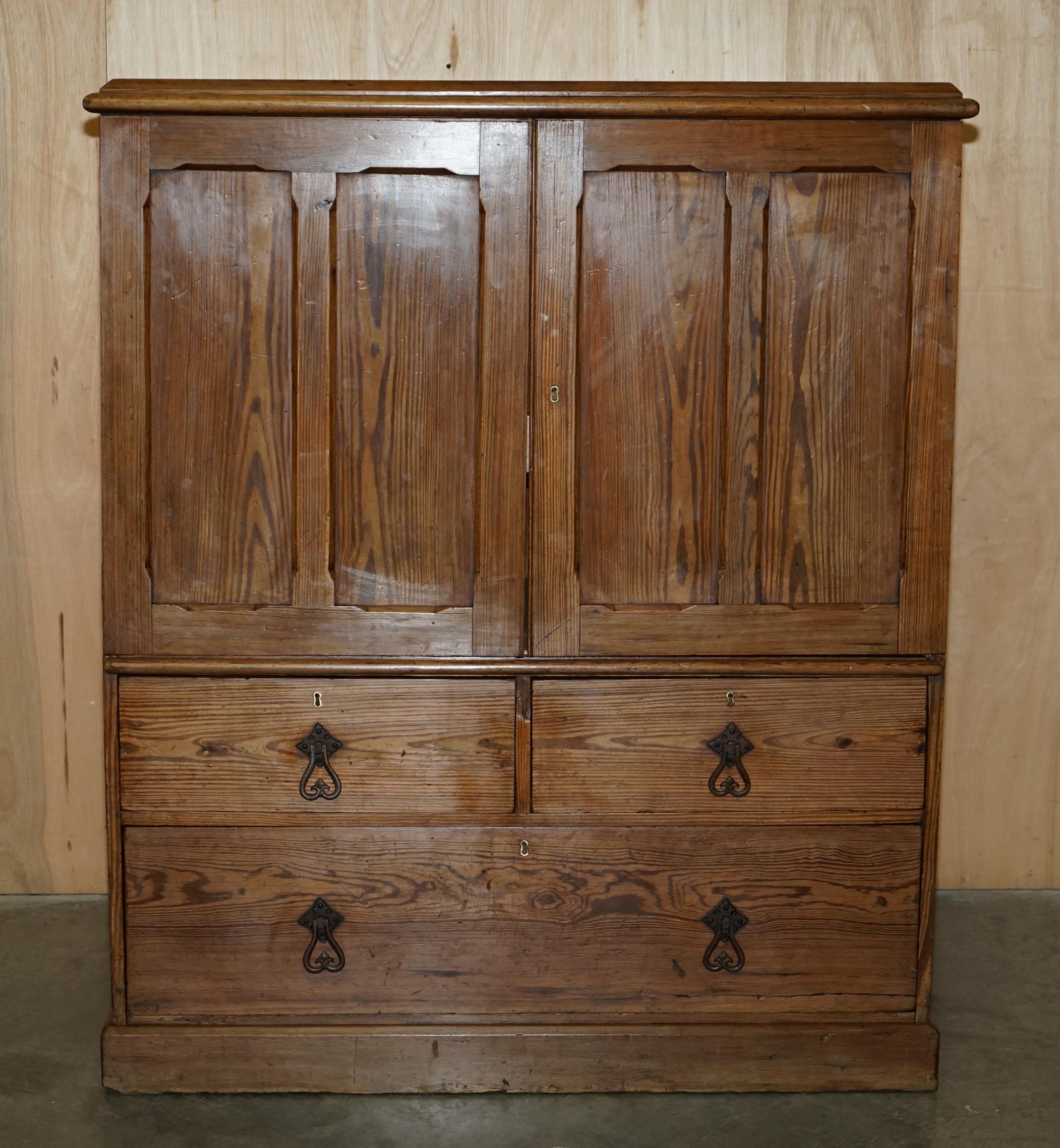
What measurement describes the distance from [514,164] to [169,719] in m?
1.17

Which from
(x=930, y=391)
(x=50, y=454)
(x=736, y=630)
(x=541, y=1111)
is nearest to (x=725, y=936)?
(x=541, y=1111)

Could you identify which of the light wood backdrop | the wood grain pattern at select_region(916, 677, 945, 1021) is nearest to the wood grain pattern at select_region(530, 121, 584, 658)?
the wood grain pattern at select_region(916, 677, 945, 1021)

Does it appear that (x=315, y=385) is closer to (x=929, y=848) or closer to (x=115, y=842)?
(x=115, y=842)

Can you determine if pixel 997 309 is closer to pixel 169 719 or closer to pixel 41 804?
pixel 169 719

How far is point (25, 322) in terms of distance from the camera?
2.68 metres

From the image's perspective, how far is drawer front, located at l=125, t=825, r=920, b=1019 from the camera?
2.05 metres

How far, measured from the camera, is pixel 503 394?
6.54 ft

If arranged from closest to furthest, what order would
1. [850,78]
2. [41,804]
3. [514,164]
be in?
1. [514,164]
2. [850,78]
3. [41,804]

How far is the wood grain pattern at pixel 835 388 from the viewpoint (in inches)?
77.6

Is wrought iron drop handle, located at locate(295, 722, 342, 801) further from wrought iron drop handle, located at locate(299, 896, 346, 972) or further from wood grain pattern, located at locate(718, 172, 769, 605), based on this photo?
wood grain pattern, located at locate(718, 172, 769, 605)

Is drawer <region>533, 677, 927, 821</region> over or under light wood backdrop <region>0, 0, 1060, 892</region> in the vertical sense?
under

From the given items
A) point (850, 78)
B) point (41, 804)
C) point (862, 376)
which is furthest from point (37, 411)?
point (850, 78)

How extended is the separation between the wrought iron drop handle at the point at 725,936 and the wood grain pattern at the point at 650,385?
0.58 meters

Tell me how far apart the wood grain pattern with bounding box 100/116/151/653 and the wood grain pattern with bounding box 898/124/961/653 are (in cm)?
136
